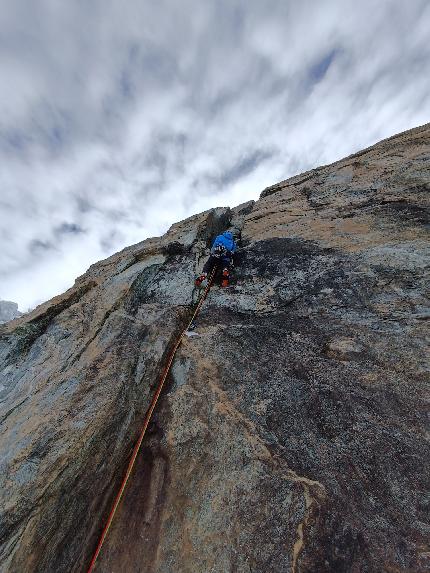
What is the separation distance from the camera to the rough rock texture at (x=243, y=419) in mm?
Answer: 4004

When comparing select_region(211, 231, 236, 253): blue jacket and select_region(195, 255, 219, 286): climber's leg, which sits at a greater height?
select_region(211, 231, 236, 253): blue jacket

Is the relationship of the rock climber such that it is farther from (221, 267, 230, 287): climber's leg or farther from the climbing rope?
the climbing rope

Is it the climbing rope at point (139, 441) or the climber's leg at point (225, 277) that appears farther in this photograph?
the climber's leg at point (225, 277)

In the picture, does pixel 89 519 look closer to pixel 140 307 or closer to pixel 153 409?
pixel 153 409

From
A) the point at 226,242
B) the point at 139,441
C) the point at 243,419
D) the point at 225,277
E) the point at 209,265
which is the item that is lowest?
the point at 243,419

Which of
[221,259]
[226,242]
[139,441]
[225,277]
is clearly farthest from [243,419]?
[226,242]

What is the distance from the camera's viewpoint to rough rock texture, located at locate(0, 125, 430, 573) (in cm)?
400

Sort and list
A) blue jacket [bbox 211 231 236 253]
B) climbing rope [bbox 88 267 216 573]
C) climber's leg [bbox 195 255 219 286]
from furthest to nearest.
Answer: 1. blue jacket [bbox 211 231 236 253]
2. climber's leg [bbox 195 255 219 286]
3. climbing rope [bbox 88 267 216 573]

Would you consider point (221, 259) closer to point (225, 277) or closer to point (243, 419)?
point (225, 277)

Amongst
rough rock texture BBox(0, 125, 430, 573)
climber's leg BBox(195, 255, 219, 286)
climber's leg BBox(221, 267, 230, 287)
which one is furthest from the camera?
climber's leg BBox(195, 255, 219, 286)

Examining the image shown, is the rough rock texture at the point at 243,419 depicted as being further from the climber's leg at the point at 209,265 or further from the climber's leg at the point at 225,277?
the climber's leg at the point at 209,265

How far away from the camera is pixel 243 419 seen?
5.14 meters

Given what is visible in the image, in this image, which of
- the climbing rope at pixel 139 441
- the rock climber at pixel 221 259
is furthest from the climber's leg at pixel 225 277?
the climbing rope at pixel 139 441

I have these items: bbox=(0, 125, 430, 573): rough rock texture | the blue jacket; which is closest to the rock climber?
the blue jacket
